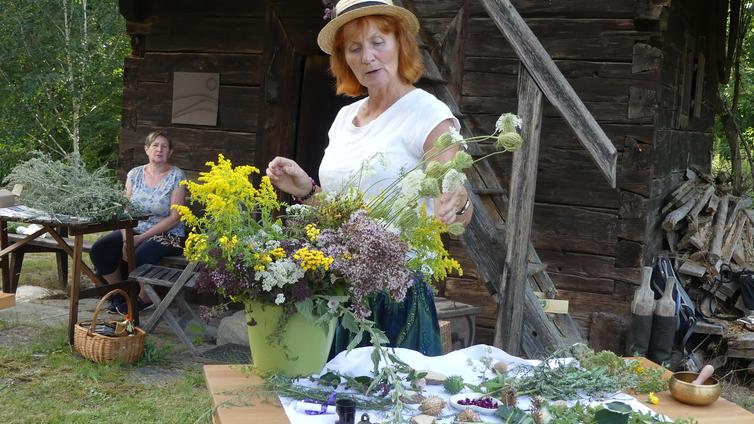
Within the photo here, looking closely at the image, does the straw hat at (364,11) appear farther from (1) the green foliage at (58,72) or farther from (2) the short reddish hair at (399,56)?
(1) the green foliage at (58,72)

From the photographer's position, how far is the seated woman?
662 cm

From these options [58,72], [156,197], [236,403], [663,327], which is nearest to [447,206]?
[236,403]

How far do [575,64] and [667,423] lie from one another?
4.25 m

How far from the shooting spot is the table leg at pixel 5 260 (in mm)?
6926

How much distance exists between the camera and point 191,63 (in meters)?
7.44

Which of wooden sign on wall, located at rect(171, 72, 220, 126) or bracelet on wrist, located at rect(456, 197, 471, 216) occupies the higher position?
wooden sign on wall, located at rect(171, 72, 220, 126)

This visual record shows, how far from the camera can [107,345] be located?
536 cm

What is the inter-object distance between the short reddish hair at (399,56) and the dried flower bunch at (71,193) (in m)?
3.51

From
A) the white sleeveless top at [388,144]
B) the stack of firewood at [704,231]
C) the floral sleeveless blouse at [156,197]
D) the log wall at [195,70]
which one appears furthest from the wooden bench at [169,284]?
the stack of firewood at [704,231]

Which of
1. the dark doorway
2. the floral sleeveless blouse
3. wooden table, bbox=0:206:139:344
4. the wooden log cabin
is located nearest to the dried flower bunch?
wooden table, bbox=0:206:139:344

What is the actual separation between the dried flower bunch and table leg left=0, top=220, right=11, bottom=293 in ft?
3.35

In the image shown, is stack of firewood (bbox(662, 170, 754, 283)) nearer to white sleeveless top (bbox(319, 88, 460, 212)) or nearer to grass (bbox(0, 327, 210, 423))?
grass (bbox(0, 327, 210, 423))

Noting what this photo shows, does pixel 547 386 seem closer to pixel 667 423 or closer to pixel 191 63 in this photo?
pixel 667 423

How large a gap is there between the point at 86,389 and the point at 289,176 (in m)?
3.11
